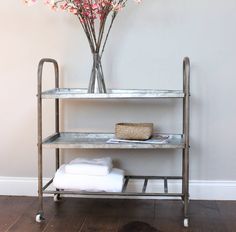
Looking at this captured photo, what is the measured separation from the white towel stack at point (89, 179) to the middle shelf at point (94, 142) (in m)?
0.13

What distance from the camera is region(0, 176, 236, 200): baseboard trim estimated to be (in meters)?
2.54

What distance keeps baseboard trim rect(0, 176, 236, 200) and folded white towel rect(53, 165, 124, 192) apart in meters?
0.39

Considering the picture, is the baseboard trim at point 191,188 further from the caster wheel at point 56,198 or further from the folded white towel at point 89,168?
the folded white towel at point 89,168

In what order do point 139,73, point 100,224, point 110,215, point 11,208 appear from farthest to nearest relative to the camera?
1. point 139,73
2. point 11,208
3. point 110,215
4. point 100,224

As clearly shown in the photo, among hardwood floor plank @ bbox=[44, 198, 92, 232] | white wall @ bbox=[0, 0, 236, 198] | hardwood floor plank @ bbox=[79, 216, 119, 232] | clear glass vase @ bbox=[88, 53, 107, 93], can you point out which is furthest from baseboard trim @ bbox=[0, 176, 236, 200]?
clear glass vase @ bbox=[88, 53, 107, 93]

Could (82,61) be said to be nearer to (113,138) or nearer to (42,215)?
(113,138)

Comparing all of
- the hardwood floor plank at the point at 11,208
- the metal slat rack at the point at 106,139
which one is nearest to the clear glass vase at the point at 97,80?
the metal slat rack at the point at 106,139

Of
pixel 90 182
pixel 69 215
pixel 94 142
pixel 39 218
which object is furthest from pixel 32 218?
pixel 94 142

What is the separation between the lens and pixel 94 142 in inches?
88.0

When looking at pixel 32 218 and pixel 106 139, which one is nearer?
pixel 32 218

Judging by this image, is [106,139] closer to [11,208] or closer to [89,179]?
[89,179]

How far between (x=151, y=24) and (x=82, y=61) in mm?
483

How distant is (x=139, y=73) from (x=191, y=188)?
0.79 metres

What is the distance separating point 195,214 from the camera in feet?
7.61
